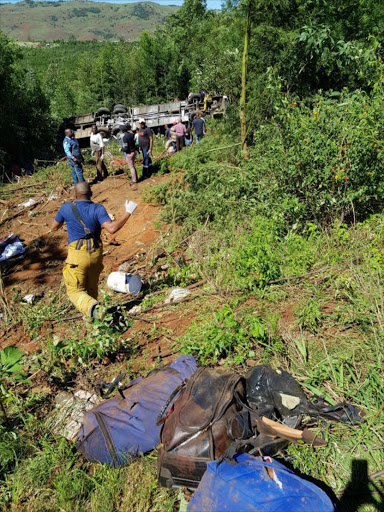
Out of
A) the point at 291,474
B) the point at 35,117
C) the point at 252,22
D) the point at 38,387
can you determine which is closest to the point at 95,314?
the point at 38,387

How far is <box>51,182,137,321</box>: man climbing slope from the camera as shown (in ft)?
13.5

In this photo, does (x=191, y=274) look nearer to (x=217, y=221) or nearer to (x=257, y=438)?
(x=217, y=221)

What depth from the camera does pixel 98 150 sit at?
9.80 meters

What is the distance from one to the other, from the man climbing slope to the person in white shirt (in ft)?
19.4

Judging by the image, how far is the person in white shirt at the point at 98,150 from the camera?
9641 millimetres

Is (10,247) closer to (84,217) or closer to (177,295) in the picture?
(84,217)

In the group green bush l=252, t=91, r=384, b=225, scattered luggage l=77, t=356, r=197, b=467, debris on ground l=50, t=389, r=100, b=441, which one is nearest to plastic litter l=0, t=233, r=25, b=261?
debris on ground l=50, t=389, r=100, b=441

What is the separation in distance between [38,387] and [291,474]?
8.23 feet

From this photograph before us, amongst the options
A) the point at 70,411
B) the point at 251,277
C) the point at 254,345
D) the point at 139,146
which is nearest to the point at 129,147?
the point at 139,146

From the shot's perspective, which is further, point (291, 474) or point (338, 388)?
point (338, 388)

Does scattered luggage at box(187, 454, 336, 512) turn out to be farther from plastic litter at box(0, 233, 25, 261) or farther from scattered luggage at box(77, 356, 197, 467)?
plastic litter at box(0, 233, 25, 261)

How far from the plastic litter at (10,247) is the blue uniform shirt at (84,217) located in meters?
3.61

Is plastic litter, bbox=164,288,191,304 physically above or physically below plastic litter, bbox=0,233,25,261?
above

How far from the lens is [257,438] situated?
242cm
